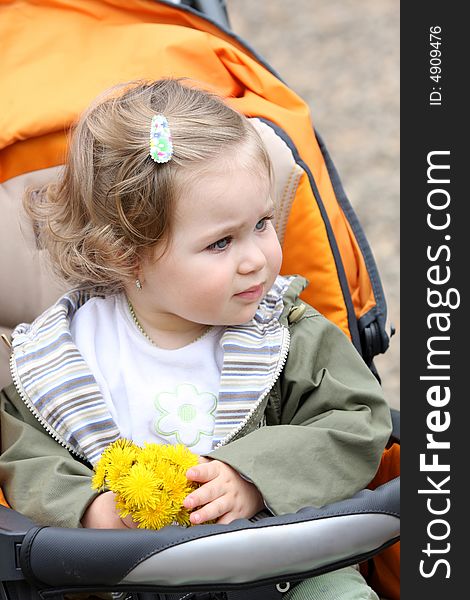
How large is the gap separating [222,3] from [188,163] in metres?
0.80

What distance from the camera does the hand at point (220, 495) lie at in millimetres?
1394

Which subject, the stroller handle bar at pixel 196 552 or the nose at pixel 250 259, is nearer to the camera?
the stroller handle bar at pixel 196 552

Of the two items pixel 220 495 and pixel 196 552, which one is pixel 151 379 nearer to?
pixel 220 495

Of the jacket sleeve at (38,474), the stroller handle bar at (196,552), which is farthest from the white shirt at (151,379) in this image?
the stroller handle bar at (196,552)

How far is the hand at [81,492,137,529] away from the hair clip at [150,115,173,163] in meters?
0.46

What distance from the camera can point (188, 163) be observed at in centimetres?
152

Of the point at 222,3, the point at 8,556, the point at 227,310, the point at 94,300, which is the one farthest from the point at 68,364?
the point at 222,3

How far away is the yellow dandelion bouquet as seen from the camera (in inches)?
52.9

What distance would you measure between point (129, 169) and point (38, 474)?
0.44 m

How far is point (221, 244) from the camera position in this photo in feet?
5.06

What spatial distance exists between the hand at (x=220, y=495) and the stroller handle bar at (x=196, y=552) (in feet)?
0.30

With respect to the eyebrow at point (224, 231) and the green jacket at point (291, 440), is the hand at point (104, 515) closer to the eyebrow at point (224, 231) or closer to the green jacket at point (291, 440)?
the green jacket at point (291, 440)

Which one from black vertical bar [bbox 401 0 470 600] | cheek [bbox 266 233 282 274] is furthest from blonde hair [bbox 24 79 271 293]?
black vertical bar [bbox 401 0 470 600]

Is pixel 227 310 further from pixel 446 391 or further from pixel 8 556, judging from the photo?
pixel 8 556
